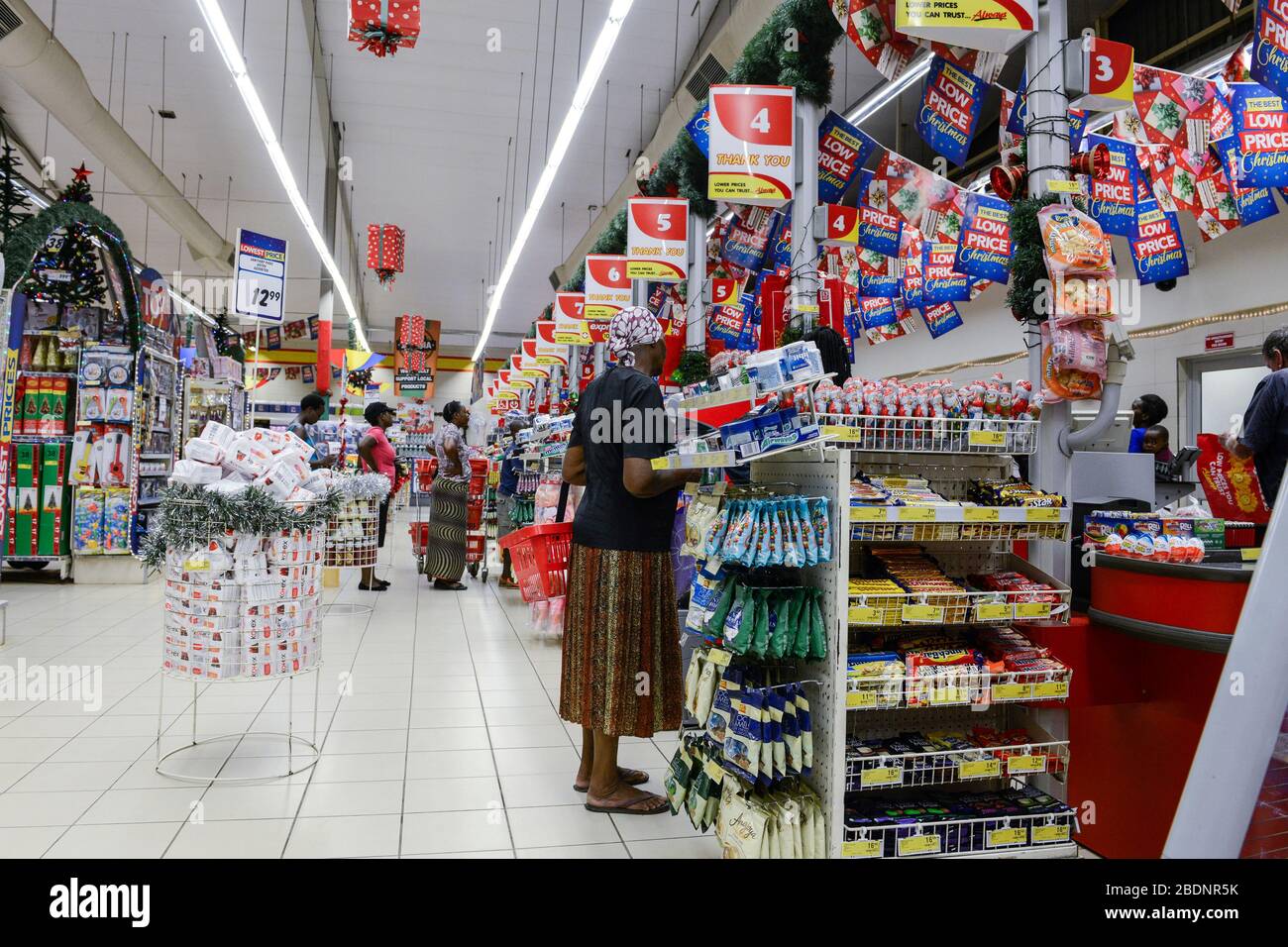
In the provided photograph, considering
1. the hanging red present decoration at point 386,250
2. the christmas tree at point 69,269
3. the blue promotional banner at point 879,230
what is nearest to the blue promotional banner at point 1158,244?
the blue promotional banner at point 879,230

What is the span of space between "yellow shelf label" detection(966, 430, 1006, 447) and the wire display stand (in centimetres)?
252

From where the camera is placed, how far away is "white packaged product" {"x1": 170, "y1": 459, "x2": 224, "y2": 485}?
3330 millimetres

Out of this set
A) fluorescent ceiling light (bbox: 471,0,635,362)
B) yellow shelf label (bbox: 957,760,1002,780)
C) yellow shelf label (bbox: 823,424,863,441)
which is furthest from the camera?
fluorescent ceiling light (bbox: 471,0,635,362)

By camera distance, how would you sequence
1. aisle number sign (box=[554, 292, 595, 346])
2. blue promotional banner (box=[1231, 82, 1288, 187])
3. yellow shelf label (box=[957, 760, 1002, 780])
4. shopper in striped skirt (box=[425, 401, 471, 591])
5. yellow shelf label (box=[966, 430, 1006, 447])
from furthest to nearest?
aisle number sign (box=[554, 292, 595, 346]) → shopper in striped skirt (box=[425, 401, 471, 591]) → blue promotional banner (box=[1231, 82, 1288, 187]) → yellow shelf label (box=[966, 430, 1006, 447]) → yellow shelf label (box=[957, 760, 1002, 780])

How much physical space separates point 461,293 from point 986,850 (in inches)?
918

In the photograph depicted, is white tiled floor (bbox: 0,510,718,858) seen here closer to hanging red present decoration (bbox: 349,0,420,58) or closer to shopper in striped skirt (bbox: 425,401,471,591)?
shopper in striped skirt (bbox: 425,401,471,591)

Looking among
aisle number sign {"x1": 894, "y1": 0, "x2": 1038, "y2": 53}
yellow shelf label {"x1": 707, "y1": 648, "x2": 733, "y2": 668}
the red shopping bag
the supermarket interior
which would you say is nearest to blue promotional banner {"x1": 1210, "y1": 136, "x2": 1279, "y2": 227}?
the supermarket interior

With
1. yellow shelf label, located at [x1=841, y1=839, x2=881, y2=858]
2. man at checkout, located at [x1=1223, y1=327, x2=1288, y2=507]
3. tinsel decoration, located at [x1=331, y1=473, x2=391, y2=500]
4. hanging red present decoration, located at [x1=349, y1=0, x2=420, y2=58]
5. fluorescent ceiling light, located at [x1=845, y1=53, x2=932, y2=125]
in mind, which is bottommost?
yellow shelf label, located at [x1=841, y1=839, x2=881, y2=858]

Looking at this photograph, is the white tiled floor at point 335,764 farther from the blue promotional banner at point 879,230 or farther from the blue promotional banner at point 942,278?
the blue promotional banner at point 942,278

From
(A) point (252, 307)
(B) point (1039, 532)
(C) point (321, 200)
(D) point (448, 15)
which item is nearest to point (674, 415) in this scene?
(B) point (1039, 532)

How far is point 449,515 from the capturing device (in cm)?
853

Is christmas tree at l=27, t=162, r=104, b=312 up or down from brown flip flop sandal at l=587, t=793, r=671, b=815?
up

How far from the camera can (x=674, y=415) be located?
149 inches
